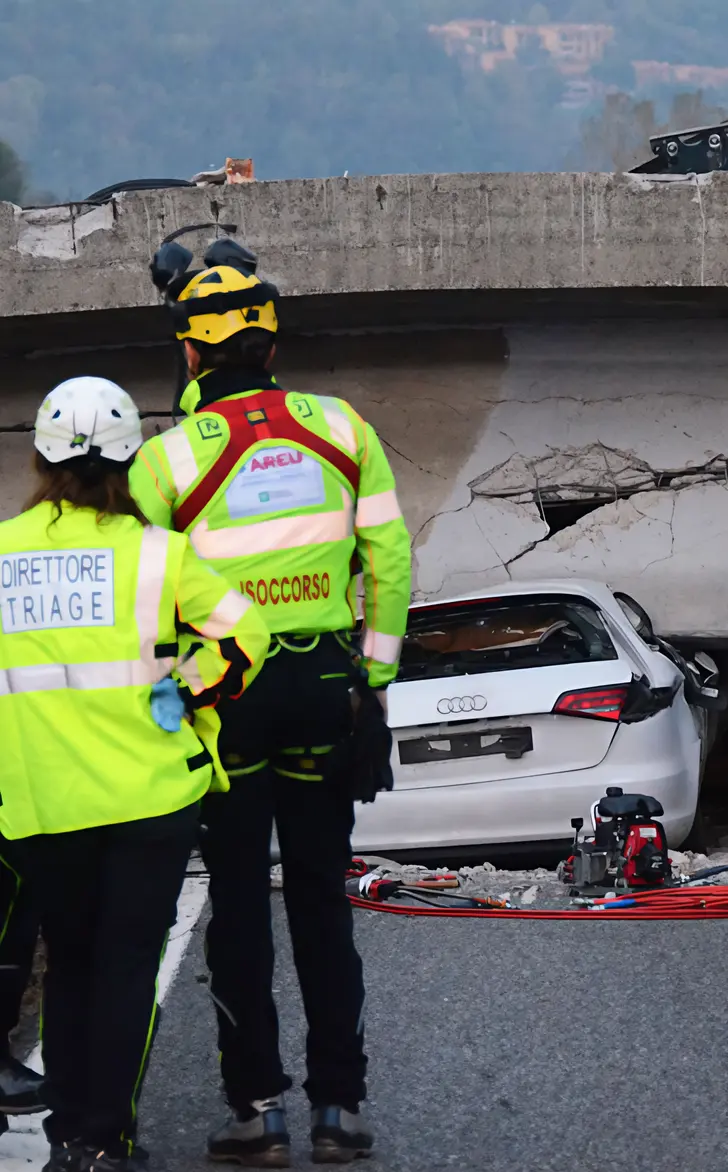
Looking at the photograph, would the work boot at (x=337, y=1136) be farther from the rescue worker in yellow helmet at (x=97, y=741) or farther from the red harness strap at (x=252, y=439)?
the red harness strap at (x=252, y=439)

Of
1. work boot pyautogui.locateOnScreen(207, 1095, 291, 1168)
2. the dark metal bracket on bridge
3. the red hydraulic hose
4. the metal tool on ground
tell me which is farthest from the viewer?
the dark metal bracket on bridge

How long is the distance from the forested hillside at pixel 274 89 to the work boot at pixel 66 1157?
18987 millimetres

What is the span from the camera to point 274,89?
23.6 meters

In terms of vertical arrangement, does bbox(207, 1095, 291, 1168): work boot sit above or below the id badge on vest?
below

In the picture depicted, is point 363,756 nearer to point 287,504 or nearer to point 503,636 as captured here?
point 287,504

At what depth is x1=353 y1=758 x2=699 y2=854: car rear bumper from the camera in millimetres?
6844

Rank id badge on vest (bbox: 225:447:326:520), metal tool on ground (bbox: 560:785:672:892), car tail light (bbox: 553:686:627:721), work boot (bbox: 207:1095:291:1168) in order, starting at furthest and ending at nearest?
1. car tail light (bbox: 553:686:627:721)
2. metal tool on ground (bbox: 560:785:672:892)
3. id badge on vest (bbox: 225:447:326:520)
4. work boot (bbox: 207:1095:291:1168)

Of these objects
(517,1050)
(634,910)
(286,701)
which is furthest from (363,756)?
(634,910)

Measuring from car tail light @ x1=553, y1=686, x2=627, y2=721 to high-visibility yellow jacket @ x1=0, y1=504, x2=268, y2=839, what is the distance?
12.7 feet

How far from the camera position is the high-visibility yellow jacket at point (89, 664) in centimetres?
302

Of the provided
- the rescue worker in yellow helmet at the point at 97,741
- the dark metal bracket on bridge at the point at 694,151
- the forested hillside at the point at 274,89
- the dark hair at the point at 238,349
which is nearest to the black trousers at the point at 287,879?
the rescue worker in yellow helmet at the point at 97,741

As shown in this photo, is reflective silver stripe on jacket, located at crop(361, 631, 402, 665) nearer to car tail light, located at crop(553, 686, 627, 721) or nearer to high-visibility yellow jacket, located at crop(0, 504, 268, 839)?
high-visibility yellow jacket, located at crop(0, 504, 268, 839)

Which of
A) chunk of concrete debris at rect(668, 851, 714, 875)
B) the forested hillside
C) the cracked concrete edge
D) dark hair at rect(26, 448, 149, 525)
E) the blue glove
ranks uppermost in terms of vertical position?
the forested hillside

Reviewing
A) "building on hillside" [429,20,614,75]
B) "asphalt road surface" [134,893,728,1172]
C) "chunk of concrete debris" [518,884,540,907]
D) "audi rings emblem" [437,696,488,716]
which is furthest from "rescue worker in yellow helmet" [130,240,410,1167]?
"building on hillside" [429,20,614,75]
